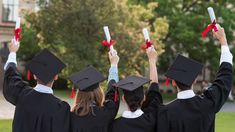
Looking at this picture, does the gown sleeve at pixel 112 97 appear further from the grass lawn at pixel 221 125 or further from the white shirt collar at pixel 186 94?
the grass lawn at pixel 221 125

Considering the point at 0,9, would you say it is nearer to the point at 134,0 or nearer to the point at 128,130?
the point at 134,0

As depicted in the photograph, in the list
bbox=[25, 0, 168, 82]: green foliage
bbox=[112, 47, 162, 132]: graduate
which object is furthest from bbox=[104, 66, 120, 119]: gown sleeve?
bbox=[25, 0, 168, 82]: green foliage

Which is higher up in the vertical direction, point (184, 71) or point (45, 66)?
point (184, 71)

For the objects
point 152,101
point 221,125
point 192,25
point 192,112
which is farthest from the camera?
point 192,25

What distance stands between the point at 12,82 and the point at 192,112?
7.24ft

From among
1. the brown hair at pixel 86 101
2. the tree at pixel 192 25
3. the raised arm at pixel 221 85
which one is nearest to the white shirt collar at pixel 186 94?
the raised arm at pixel 221 85

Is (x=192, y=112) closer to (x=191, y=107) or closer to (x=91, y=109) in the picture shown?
(x=191, y=107)

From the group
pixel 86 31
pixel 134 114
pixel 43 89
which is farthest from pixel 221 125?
pixel 43 89

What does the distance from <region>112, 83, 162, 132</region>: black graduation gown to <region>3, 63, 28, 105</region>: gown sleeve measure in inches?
48.5

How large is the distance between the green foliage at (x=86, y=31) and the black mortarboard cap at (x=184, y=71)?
45.0 ft

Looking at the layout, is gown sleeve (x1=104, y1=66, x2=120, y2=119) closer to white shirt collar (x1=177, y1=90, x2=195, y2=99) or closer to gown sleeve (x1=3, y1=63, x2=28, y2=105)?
white shirt collar (x1=177, y1=90, x2=195, y2=99)

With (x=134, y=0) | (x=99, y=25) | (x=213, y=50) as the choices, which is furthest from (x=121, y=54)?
(x=213, y=50)

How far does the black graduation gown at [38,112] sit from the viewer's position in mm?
5402

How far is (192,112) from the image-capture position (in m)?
5.30
